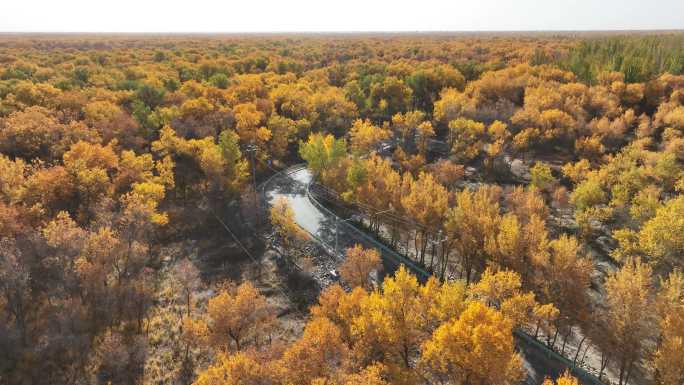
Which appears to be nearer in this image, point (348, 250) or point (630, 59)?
point (348, 250)

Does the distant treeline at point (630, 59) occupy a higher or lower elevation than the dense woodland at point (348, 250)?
higher

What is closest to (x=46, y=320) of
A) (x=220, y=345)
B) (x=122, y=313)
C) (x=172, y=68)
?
(x=122, y=313)

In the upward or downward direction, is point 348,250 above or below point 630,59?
below

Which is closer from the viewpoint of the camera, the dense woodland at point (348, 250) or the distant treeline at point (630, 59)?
the dense woodland at point (348, 250)

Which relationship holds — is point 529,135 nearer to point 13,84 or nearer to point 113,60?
point 13,84

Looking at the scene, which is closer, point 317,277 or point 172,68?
point 317,277

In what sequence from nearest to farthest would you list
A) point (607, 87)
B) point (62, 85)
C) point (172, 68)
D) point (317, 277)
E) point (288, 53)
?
point (317, 277) → point (62, 85) → point (607, 87) → point (172, 68) → point (288, 53)

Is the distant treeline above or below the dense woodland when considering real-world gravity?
above

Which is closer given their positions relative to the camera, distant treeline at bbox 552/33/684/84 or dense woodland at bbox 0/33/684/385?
dense woodland at bbox 0/33/684/385
